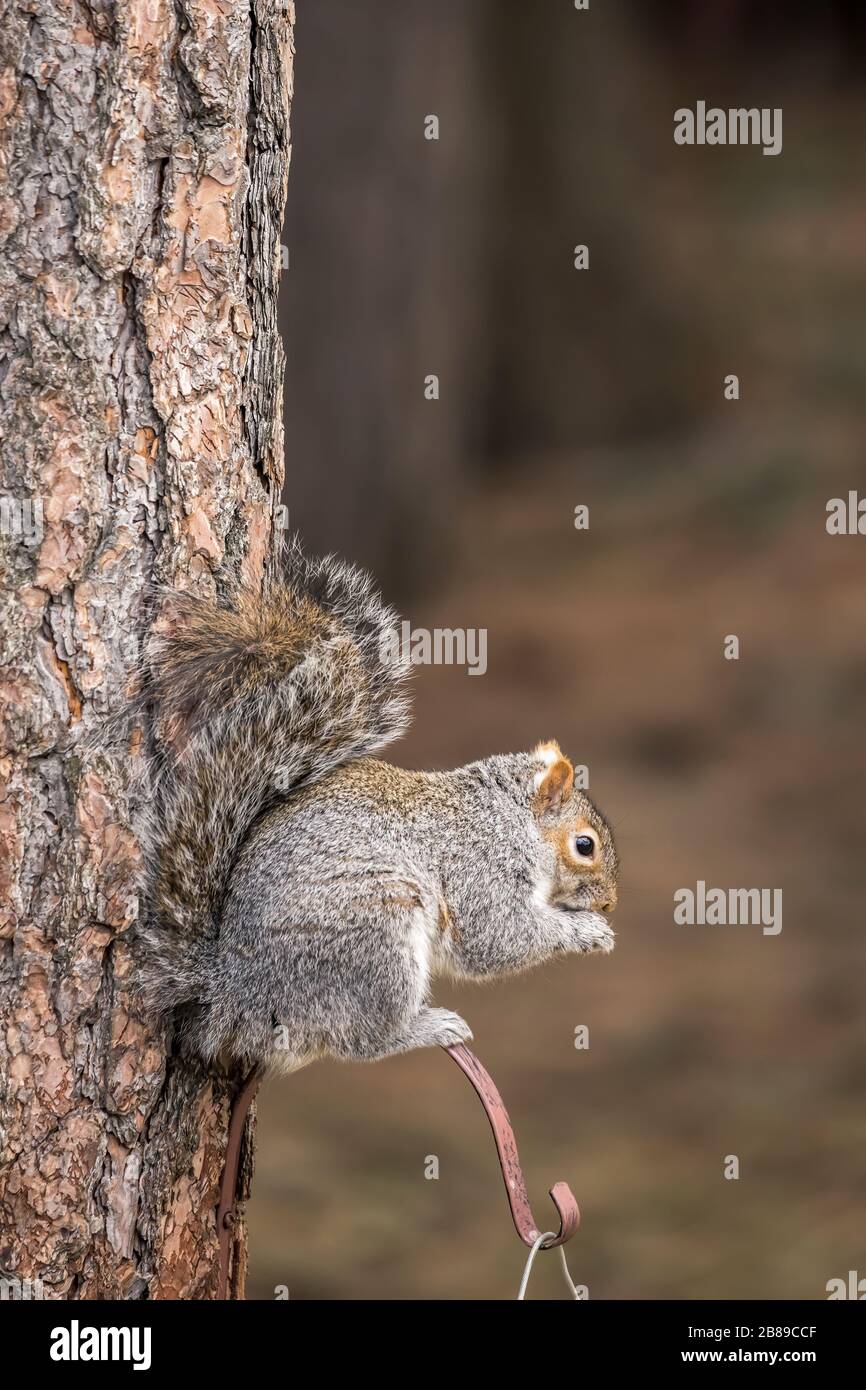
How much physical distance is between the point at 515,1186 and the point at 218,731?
468 mm

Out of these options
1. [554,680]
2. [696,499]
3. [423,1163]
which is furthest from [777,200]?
[423,1163]

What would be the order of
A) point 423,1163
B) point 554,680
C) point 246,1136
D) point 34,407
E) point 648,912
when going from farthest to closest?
point 554,680 < point 648,912 < point 423,1163 < point 246,1136 < point 34,407

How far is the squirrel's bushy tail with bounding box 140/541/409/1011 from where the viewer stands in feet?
4.26

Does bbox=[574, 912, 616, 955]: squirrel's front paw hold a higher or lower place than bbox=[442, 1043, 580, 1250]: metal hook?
higher

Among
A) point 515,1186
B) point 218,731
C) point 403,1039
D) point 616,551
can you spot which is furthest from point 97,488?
point 616,551

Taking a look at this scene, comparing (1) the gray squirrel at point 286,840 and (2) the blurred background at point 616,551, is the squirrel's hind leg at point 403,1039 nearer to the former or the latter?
(1) the gray squirrel at point 286,840

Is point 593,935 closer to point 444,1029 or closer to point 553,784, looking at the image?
point 553,784

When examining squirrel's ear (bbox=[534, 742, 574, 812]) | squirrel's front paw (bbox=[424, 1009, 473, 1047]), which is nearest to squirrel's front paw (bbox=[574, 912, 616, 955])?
squirrel's ear (bbox=[534, 742, 574, 812])

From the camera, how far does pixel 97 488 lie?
126 cm

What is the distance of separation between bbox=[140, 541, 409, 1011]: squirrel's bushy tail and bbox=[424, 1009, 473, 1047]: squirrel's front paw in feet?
0.70

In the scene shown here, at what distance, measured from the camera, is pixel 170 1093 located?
1351 mm

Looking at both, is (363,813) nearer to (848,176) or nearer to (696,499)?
(696,499)

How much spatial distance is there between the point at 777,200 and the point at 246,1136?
6500mm

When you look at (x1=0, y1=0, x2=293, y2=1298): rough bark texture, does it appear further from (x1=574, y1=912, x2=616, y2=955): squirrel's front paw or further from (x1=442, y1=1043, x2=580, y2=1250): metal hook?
(x1=574, y1=912, x2=616, y2=955): squirrel's front paw
